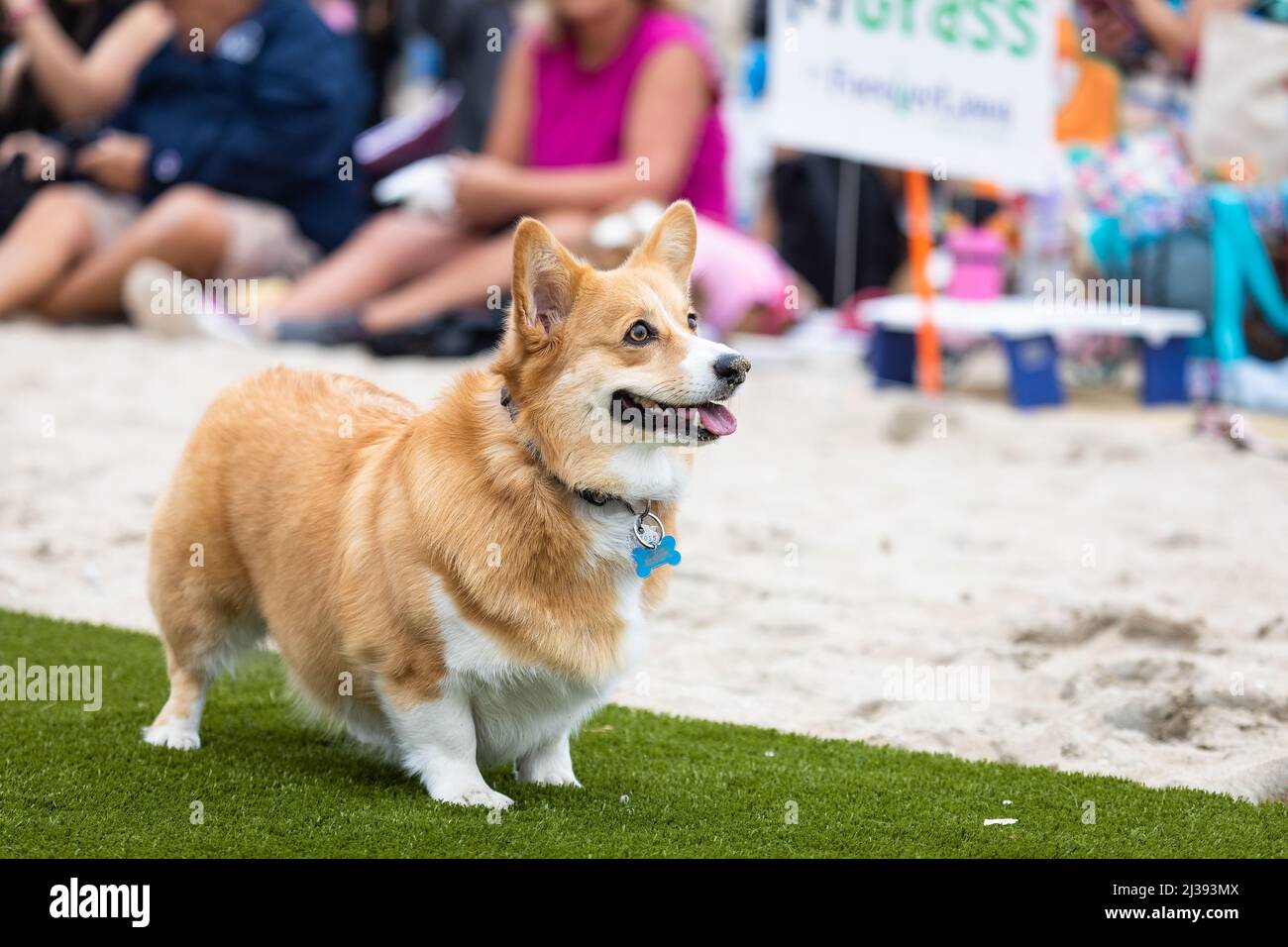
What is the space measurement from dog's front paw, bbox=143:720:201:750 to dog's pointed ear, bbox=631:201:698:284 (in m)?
1.44

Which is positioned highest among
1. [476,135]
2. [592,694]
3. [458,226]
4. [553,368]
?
[476,135]

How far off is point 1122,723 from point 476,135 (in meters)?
6.62

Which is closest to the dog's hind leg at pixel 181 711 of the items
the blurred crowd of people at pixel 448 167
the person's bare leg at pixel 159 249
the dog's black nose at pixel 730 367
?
the dog's black nose at pixel 730 367

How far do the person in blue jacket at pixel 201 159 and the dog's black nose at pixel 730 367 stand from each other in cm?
626

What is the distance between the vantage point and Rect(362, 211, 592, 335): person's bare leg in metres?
8.14

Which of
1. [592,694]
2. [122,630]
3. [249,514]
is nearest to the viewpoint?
[592,694]

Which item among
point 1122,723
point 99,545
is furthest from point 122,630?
point 1122,723

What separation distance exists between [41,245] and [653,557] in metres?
6.74

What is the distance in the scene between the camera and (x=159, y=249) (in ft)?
28.3

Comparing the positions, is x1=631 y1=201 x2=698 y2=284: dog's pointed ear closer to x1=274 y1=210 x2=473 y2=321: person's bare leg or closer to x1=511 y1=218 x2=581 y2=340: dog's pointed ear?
Answer: x1=511 y1=218 x2=581 y2=340: dog's pointed ear

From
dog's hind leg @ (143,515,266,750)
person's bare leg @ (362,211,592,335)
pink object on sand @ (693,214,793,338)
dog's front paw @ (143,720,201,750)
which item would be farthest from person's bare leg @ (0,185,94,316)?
dog's front paw @ (143,720,201,750)

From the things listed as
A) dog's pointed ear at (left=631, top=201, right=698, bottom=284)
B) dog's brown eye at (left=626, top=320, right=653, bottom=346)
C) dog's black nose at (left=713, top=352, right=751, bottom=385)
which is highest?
dog's pointed ear at (left=631, top=201, right=698, bottom=284)

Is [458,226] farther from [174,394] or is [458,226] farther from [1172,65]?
[1172,65]

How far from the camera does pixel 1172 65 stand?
28.8 feet
